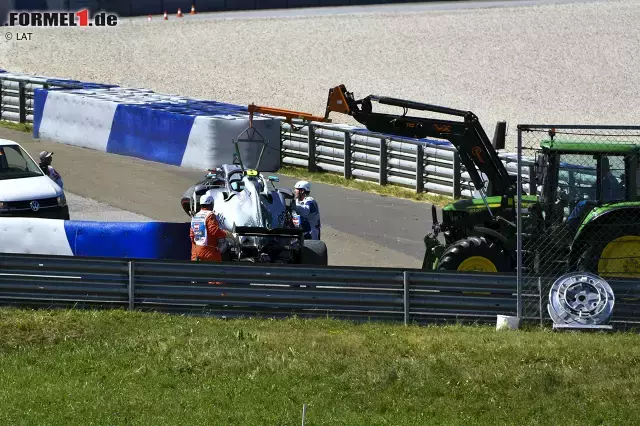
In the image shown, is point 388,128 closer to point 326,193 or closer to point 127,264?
point 127,264

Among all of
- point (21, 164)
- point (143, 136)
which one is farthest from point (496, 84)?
point (21, 164)

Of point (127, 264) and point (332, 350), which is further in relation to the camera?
point (127, 264)

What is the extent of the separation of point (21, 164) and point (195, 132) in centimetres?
619

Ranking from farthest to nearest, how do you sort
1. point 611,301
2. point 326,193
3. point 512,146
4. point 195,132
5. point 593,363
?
point 512,146 < point 195,132 < point 326,193 < point 611,301 < point 593,363

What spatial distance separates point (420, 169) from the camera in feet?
78.3

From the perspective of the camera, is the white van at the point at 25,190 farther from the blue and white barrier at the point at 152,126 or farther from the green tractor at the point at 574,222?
the green tractor at the point at 574,222

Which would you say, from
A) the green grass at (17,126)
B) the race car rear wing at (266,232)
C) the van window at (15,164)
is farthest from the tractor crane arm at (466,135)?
→ the green grass at (17,126)

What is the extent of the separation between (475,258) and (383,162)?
9.56 meters

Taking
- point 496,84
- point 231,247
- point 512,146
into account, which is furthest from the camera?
point 496,84

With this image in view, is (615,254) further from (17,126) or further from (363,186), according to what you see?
(17,126)

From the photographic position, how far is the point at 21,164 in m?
19.9

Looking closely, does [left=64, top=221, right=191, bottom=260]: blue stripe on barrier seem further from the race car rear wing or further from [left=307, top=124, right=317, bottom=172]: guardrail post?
[left=307, top=124, right=317, bottom=172]: guardrail post

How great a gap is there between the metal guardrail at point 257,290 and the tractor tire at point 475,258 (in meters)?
1.19

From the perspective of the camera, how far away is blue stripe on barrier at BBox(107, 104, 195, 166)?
85.0 ft
